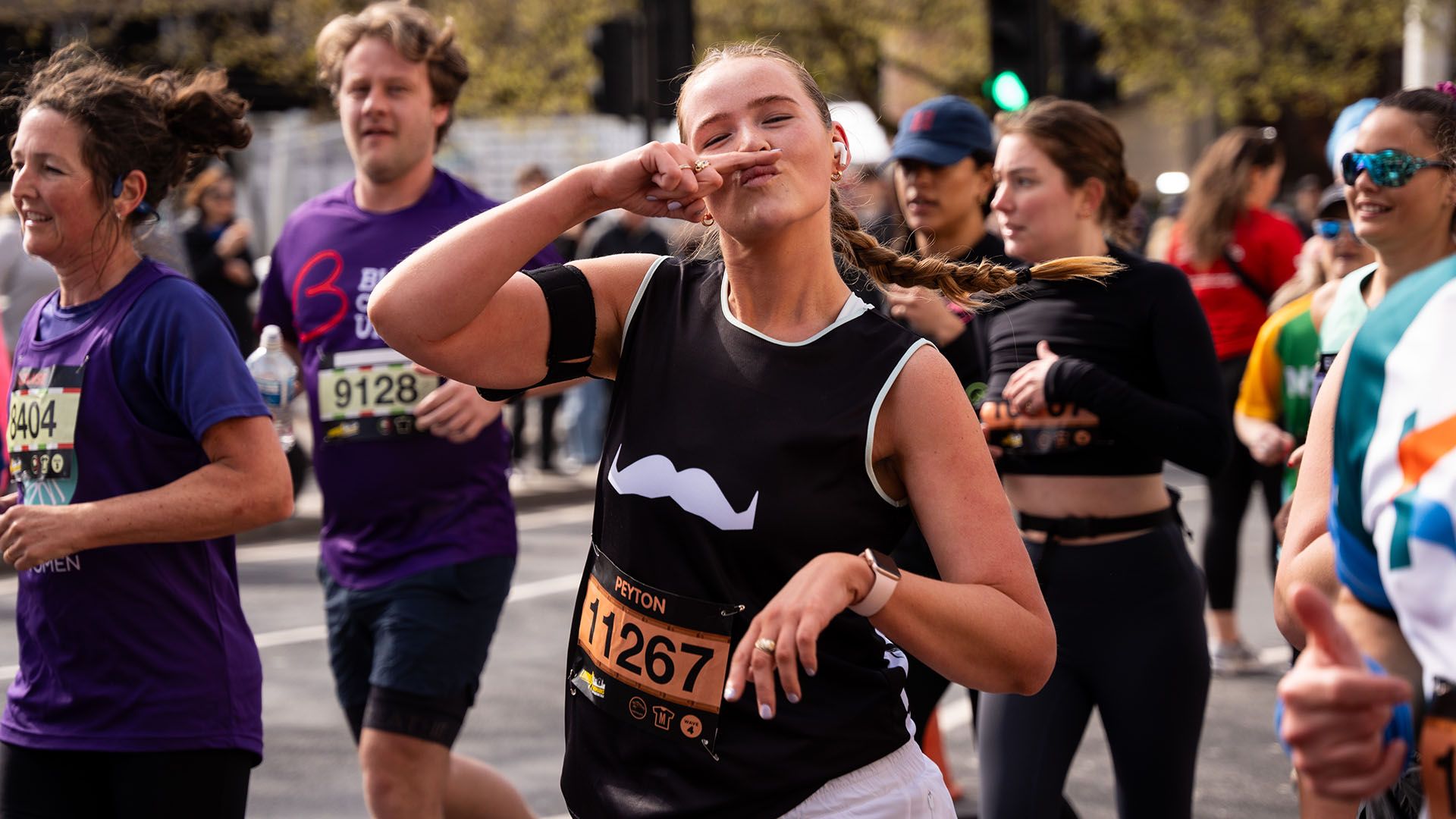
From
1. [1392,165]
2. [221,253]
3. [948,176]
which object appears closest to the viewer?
[1392,165]

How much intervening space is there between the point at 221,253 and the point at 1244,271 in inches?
282

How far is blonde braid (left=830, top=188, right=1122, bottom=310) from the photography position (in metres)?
2.80

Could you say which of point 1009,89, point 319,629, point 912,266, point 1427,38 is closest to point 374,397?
point 912,266

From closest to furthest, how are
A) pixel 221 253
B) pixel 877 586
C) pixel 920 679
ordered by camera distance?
pixel 877 586
pixel 920 679
pixel 221 253

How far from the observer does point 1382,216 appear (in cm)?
346

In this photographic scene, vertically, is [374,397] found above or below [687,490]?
below

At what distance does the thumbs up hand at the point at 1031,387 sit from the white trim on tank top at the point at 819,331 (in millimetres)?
1452

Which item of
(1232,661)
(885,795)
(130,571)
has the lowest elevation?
(1232,661)

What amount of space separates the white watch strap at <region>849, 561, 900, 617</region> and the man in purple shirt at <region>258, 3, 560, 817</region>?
6.98ft

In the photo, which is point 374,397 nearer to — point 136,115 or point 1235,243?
point 136,115

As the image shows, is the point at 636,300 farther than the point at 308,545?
No

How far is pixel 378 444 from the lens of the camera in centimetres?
435

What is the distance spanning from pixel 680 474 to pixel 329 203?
2.57 meters

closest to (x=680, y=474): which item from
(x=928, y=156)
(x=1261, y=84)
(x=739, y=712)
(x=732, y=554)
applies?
(x=732, y=554)
